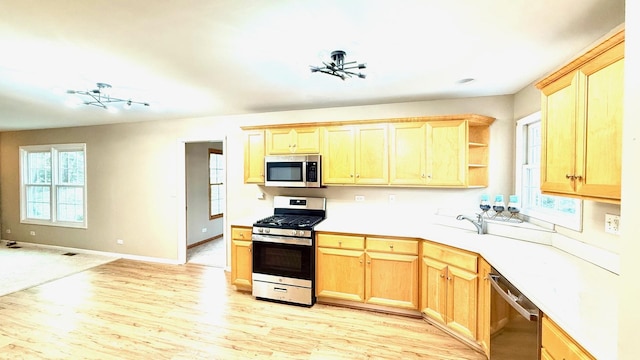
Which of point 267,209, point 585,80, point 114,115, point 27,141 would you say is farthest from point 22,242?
point 585,80

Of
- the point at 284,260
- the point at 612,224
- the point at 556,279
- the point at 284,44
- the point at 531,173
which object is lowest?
the point at 284,260

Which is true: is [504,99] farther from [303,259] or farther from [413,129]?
[303,259]

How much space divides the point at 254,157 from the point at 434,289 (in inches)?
104

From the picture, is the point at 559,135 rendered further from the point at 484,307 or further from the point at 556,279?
the point at 484,307

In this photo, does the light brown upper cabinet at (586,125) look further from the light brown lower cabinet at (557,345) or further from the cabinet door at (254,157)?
the cabinet door at (254,157)

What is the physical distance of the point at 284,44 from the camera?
1.95 metres

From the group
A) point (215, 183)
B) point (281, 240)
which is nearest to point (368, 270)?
point (281, 240)

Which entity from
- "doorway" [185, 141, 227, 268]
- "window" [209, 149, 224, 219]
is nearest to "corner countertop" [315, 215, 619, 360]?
"doorway" [185, 141, 227, 268]

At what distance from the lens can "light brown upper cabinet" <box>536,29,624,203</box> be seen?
133cm

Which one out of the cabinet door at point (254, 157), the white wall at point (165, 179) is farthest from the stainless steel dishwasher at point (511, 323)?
the cabinet door at point (254, 157)

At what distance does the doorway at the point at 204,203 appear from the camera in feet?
16.8

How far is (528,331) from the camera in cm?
148

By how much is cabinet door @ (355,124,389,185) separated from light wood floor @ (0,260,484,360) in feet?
4.94

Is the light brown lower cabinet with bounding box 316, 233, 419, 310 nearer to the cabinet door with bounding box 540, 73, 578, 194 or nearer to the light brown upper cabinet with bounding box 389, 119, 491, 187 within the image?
the light brown upper cabinet with bounding box 389, 119, 491, 187
